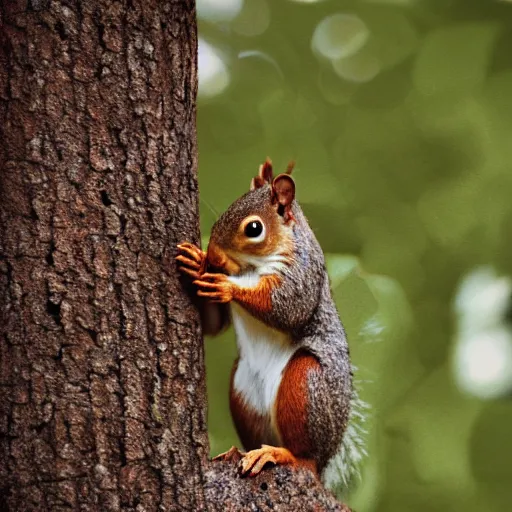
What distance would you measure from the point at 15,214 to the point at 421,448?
1346mm

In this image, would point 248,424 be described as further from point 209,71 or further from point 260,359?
Answer: point 209,71

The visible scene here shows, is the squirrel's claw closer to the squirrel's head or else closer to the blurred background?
the squirrel's head

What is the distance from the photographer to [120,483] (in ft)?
3.30

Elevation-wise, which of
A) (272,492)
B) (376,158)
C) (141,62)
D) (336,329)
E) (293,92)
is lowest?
(272,492)

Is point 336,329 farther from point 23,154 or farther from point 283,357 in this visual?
point 23,154

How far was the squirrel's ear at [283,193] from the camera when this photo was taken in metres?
1.22

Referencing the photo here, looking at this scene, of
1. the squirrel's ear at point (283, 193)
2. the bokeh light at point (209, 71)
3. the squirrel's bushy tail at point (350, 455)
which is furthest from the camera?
the bokeh light at point (209, 71)

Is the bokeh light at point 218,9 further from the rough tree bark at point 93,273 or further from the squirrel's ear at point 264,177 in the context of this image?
the rough tree bark at point 93,273

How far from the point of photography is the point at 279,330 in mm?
1238

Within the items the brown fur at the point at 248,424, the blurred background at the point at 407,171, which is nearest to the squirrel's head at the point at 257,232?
the brown fur at the point at 248,424

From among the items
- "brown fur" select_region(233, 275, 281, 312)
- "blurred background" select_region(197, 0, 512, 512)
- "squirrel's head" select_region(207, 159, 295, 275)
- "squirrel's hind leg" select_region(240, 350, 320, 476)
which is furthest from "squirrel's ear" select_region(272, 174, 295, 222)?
"blurred background" select_region(197, 0, 512, 512)

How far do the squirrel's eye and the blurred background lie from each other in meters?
0.74

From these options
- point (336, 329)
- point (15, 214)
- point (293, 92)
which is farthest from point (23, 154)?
point (293, 92)

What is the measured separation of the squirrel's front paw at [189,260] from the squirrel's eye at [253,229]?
12cm
